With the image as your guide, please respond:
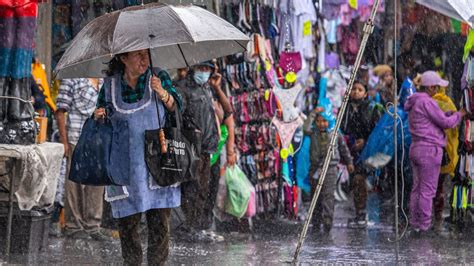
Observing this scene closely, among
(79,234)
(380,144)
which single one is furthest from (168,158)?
(380,144)

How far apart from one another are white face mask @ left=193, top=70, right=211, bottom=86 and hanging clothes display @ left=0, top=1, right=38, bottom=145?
2.44m

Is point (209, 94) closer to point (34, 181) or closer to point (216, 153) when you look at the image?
point (216, 153)

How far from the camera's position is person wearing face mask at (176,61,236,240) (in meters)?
11.6

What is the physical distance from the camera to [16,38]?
9742 mm

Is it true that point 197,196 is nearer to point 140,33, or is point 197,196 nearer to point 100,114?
point 100,114

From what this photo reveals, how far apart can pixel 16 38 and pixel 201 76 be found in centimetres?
268

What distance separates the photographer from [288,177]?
14.1 meters

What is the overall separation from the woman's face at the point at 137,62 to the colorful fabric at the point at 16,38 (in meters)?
2.03

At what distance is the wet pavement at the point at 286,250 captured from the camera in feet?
34.0

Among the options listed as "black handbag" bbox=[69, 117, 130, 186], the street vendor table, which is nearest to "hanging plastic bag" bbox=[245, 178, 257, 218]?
the street vendor table

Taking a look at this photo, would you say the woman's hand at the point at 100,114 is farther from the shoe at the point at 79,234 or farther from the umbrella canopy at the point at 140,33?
the shoe at the point at 79,234

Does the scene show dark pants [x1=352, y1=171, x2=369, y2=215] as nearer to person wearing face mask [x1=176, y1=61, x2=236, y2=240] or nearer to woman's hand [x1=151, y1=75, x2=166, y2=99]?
person wearing face mask [x1=176, y1=61, x2=236, y2=240]

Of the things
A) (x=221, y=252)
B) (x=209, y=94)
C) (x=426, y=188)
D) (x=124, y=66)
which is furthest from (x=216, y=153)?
(x=124, y=66)

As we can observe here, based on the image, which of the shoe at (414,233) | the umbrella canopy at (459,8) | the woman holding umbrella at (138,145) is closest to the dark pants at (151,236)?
the woman holding umbrella at (138,145)
